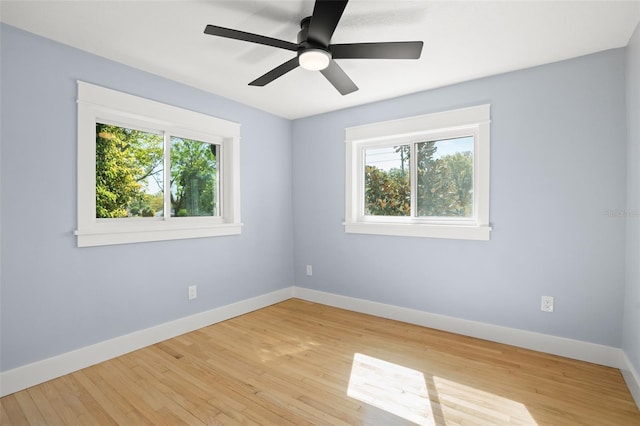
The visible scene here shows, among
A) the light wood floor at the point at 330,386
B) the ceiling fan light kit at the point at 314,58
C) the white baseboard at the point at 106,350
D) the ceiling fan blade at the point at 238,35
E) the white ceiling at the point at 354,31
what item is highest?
the white ceiling at the point at 354,31

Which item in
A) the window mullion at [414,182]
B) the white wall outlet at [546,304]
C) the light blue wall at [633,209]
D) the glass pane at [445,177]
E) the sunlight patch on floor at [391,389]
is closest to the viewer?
the sunlight patch on floor at [391,389]

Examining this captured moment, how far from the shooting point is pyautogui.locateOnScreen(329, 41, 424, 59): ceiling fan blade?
1849 millimetres

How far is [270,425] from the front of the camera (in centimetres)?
177

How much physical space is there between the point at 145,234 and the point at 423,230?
260 cm

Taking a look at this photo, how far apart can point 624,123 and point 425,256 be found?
1.83 metres

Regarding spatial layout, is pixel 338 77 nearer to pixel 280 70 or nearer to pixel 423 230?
pixel 280 70

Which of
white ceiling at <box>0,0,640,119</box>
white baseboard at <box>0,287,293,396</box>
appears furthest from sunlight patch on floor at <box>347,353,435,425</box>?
white ceiling at <box>0,0,640,119</box>

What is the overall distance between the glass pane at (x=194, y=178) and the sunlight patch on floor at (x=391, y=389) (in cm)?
216

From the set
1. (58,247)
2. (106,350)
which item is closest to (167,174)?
(58,247)

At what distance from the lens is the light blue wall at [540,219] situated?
7.94 feet

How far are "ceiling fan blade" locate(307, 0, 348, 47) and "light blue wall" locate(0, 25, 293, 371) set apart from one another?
1771mm

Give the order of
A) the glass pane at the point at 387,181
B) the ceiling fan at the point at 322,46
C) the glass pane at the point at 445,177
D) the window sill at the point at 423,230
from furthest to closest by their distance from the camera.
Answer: the glass pane at the point at 387,181 < the glass pane at the point at 445,177 < the window sill at the point at 423,230 < the ceiling fan at the point at 322,46

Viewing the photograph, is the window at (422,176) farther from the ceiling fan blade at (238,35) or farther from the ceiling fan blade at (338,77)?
the ceiling fan blade at (238,35)

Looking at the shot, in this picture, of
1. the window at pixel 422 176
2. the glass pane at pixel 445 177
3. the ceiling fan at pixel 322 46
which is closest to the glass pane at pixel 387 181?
the window at pixel 422 176
